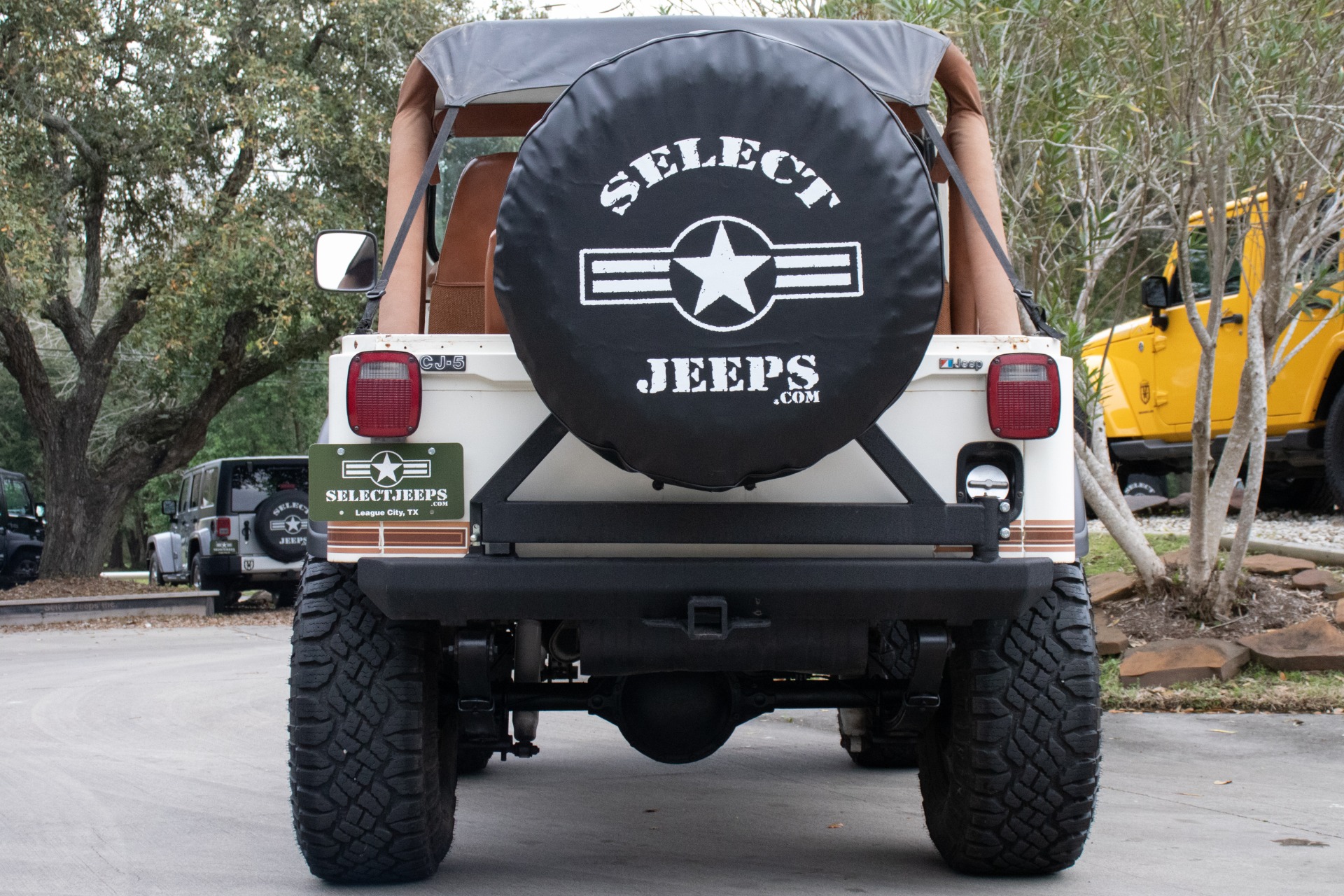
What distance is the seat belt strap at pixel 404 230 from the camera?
3.81m

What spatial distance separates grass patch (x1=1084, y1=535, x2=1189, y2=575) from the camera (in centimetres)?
962

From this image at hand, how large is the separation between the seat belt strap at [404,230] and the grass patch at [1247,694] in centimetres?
431

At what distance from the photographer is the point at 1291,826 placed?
14.8ft

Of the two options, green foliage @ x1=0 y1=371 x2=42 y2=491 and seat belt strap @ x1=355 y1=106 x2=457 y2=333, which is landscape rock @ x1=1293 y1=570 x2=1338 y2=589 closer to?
seat belt strap @ x1=355 y1=106 x2=457 y2=333

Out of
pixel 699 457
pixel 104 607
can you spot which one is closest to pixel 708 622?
pixel 699 457

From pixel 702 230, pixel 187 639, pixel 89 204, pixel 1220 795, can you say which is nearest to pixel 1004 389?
pixel 702 230

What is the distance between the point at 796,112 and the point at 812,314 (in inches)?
16.8

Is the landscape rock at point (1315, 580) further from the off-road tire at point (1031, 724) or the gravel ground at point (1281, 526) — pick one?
the off-road tire at point (1031, 724)

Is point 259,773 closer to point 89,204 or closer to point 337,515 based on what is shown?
point 337,515

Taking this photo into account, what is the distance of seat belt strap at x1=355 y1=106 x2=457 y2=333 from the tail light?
545mm

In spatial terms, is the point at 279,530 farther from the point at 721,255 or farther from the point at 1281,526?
the point at 721,255

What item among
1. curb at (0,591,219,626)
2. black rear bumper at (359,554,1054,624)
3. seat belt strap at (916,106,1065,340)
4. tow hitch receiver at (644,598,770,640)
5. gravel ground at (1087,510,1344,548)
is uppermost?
seat belt strap at (916,106,1065,340)

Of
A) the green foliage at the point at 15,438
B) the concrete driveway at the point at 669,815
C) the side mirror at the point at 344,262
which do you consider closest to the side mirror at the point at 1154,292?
the concrete driveway at the point at 669,815

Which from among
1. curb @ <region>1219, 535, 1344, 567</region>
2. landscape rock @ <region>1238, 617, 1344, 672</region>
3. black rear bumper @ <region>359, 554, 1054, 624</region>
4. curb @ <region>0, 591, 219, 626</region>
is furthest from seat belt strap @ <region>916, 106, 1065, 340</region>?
curb @ <region>0, 591, 219, 626</region>
